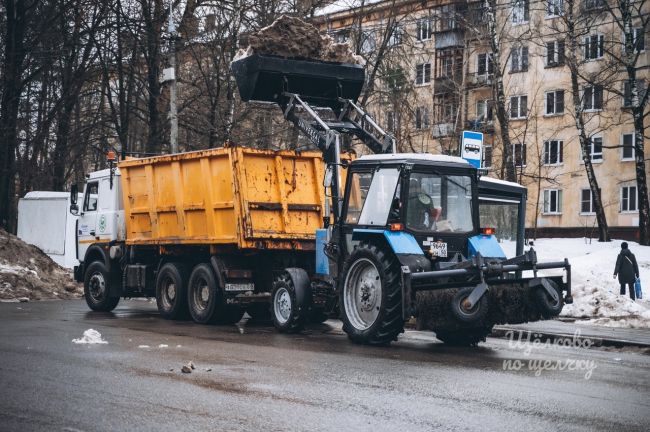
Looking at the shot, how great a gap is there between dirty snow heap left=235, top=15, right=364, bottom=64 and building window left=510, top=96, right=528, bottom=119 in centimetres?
4136

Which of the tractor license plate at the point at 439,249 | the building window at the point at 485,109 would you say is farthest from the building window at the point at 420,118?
the tractor license plate at the point at 439,249

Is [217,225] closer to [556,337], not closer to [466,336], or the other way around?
[466,336]

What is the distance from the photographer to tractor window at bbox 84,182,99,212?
70.9ft

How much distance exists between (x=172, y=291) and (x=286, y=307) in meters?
3.88

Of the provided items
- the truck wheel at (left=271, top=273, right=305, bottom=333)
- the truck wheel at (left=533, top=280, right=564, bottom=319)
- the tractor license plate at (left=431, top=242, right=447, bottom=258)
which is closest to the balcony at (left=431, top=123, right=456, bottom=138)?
the truck wheel at (left=271, top=273, right=305, bottom=333)

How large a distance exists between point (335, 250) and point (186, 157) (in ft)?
14.3

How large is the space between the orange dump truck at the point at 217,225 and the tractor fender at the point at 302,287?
116 cm

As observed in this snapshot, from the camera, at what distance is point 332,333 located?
1625 centimetres

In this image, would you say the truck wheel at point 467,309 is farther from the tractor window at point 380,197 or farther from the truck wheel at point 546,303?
the tractor window at point 380,197

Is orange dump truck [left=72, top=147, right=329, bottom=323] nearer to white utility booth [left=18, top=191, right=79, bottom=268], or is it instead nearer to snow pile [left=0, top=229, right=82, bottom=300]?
snow pile [left=0, top=229, right=82, bottom=300]

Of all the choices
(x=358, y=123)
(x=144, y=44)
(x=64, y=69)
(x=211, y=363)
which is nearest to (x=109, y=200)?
(x=358, y=123)

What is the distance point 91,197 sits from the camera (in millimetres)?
21812

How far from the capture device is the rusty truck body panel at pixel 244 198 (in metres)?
16.9

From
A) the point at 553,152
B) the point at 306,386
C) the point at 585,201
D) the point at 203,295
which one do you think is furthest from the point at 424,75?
the point at 306,386
